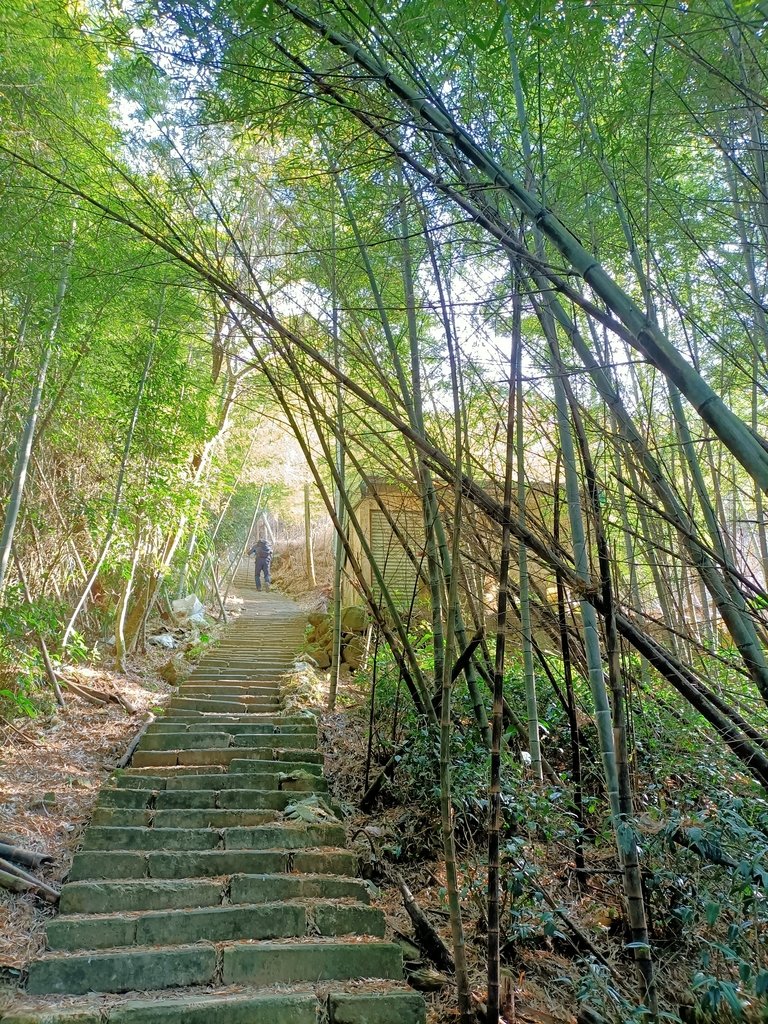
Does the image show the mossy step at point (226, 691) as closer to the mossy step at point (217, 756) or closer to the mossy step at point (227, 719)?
the mossy step at point (227, 719)

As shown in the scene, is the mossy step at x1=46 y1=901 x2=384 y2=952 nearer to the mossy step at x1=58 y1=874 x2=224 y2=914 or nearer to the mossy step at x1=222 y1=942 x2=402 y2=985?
the mossy step at x1=58 y1=874 x2=224 y2=914

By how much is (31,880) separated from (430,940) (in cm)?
176

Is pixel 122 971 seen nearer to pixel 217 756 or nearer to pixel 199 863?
pixel 199 863

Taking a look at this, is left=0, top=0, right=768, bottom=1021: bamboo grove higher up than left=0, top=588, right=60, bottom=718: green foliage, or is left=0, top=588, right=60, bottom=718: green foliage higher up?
left=0, top=0, right=768, bottom=1021: bamboo grove

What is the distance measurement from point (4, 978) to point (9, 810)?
1.12 m

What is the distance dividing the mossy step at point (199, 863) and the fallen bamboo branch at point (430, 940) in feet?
1.95

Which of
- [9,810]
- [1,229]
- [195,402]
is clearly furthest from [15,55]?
[9,810]

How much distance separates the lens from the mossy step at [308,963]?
6.93 feet

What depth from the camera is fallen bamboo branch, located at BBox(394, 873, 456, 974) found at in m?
2.14

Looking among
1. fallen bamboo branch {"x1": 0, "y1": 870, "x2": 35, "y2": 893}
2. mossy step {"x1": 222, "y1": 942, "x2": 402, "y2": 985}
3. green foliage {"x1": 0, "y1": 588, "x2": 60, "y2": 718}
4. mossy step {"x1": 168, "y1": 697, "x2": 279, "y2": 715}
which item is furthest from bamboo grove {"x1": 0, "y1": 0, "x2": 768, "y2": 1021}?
fallen bamboo branch {"x1": 0, "y1": 870, "x2": 35, "y2": 893}

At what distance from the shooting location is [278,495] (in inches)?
562

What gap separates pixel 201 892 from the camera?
248 cm

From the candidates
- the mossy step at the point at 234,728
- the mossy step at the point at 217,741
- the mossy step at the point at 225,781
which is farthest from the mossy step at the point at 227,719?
the mossy step at the point at 225,781

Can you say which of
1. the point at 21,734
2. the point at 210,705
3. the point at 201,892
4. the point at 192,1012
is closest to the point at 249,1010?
the point at 192,1012
